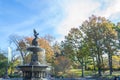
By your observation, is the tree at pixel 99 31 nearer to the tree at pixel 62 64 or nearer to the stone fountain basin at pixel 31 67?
the tree at pixel 62 64

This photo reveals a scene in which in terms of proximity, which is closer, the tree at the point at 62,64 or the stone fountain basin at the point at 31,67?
the stone fountain basin at the point at 31,67

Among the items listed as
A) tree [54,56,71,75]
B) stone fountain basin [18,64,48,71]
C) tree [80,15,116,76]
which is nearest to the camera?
stone fountain basin [18,64,48,71]

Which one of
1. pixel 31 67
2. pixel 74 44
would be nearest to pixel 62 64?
pixel 74 44

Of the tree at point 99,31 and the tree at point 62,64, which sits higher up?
the tree at point 99,31

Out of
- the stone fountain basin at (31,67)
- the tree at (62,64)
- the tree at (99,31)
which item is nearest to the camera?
the stone fountain basin at (31,67)

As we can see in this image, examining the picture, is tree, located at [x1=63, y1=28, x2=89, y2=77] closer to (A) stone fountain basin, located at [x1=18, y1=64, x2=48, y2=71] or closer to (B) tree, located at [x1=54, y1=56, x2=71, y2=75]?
(B) tree, located at [x1=54, y1=56, x2=71, y2=75]

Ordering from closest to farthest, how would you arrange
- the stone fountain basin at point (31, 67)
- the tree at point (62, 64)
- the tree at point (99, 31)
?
the stone fountain basin at point (31, 67) → the tree at point (99, 31) → the tree at point (62, 64)

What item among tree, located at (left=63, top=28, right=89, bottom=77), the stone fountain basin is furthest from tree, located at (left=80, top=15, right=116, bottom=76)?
the stone fountain basin

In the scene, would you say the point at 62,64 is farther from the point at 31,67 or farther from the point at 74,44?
the point at 31,67

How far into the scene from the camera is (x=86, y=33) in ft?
156

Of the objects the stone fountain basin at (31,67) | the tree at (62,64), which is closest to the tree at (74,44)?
the tree at (62,64)

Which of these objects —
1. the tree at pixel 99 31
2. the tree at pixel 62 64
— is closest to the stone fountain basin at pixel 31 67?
the tree at pixel 99 31

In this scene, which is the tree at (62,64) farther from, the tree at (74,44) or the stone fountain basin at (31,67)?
the stone fountain basin at (31,67)

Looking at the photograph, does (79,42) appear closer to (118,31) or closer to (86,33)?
(86,33)
